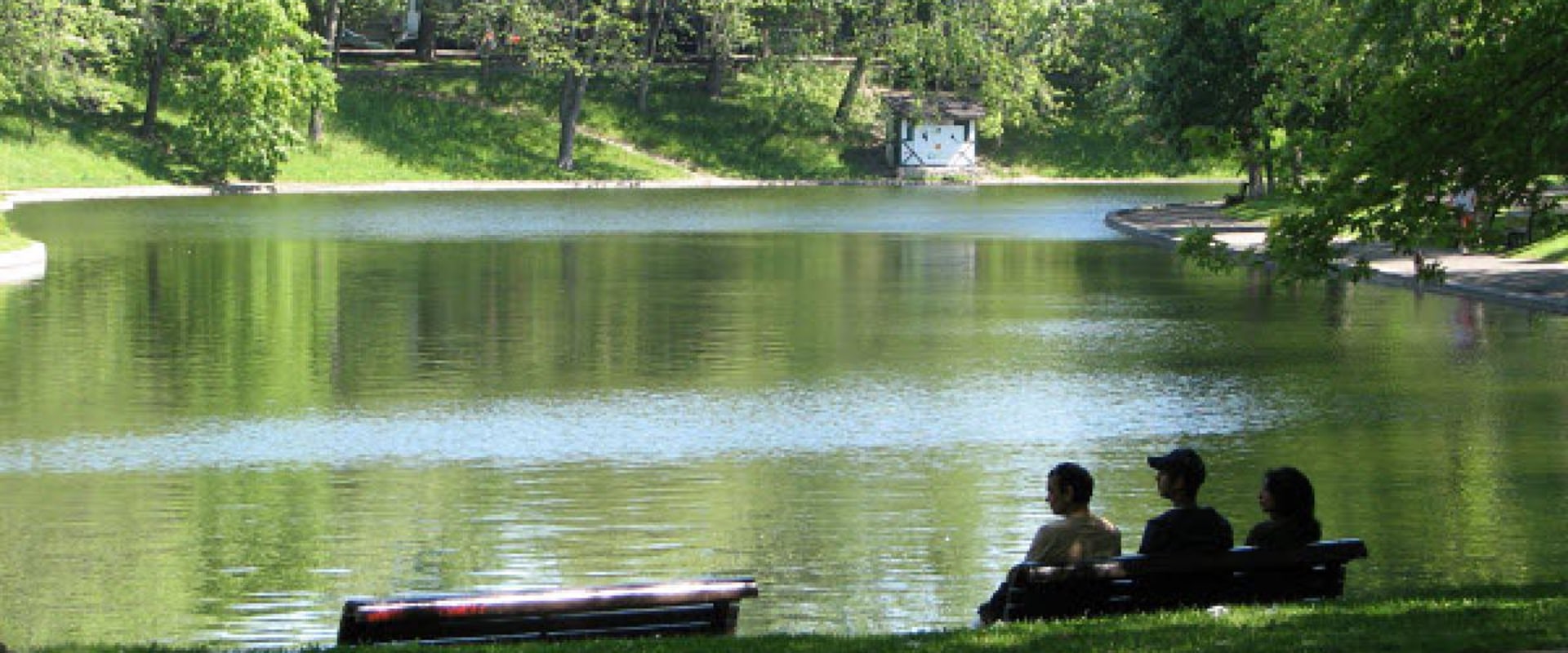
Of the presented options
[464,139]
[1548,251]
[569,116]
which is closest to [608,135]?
[569,116]

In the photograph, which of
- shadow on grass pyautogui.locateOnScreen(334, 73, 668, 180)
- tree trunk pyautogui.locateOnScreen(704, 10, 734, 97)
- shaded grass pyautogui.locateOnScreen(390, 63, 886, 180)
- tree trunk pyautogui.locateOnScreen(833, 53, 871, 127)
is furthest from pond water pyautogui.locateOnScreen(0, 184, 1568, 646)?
tree trunk pyautogui.locateOnScreen(833, 53, 871, 127)

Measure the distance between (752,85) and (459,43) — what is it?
666 inches

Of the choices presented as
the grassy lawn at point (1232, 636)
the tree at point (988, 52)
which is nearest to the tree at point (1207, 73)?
the tree at point (988, 52)

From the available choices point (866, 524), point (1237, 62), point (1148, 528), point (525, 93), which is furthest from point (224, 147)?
point (1148, 528)

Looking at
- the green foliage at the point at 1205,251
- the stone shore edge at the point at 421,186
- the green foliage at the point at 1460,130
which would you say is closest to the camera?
the green foliage at the point at 1460,130

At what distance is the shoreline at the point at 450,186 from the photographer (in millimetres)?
77562

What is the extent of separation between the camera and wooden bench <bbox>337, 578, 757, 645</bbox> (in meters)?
10.1

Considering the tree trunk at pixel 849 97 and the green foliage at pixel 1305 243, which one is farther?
the tree trunk at pixel 849 97

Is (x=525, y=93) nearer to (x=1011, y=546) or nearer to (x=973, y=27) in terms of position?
(x=973, y=27)

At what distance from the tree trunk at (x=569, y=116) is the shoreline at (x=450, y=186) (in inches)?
94.9

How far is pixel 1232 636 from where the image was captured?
10.3 meters

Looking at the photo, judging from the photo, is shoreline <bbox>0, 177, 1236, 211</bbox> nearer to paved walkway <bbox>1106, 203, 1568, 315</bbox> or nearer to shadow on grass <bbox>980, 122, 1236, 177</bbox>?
shadow on grass <bbox>980, 122, 1236, 177</bbox>

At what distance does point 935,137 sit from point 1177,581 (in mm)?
94788

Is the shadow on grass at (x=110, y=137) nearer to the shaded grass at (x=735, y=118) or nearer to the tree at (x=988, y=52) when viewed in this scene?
the shaded grass at (x=735, y=118)
